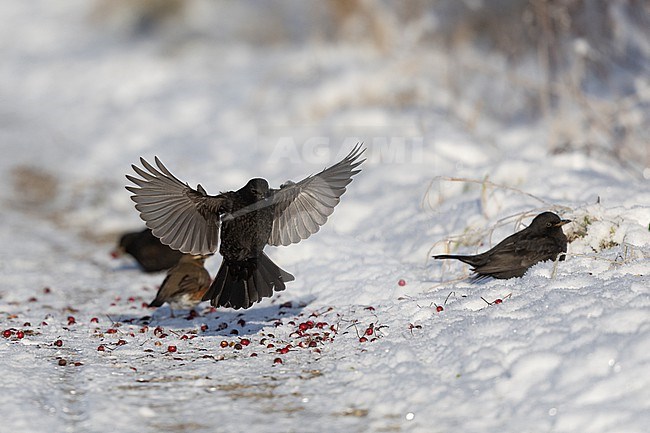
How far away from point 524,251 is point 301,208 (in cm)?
146

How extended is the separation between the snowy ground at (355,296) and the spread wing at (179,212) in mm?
609

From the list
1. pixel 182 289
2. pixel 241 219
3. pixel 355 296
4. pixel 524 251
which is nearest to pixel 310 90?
pixel 182 289

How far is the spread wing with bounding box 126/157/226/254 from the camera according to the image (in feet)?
15.5

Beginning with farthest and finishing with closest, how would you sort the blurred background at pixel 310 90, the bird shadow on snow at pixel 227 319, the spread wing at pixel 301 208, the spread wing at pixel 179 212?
the blurred background at pixel 310 90
the bird shadow on snow at pixel 227 319
the spread wing at pixel 301 208
the spread wing at pixel 179 212

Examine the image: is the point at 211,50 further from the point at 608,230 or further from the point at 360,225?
the point at 608,230

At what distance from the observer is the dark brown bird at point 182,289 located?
5.40 metres

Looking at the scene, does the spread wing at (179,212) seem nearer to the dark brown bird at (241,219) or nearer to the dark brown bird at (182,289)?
the dark brown bird at (241,219)

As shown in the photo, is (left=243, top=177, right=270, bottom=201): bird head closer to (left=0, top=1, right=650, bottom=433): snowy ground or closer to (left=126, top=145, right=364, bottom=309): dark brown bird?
(left=126, top=145, right=364, bottom=309): dark brown bird

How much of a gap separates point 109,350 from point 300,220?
145 cm

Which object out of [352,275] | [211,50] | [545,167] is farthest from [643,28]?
[211,50]

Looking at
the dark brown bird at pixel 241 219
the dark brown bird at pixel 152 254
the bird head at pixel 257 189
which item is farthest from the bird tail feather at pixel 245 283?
the dark brown bird at pixel 152 254

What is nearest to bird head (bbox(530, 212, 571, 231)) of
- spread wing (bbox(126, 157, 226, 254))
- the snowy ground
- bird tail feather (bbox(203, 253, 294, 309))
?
the snowy ground

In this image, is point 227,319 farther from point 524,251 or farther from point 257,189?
point 524,251

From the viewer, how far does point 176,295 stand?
539 cm
